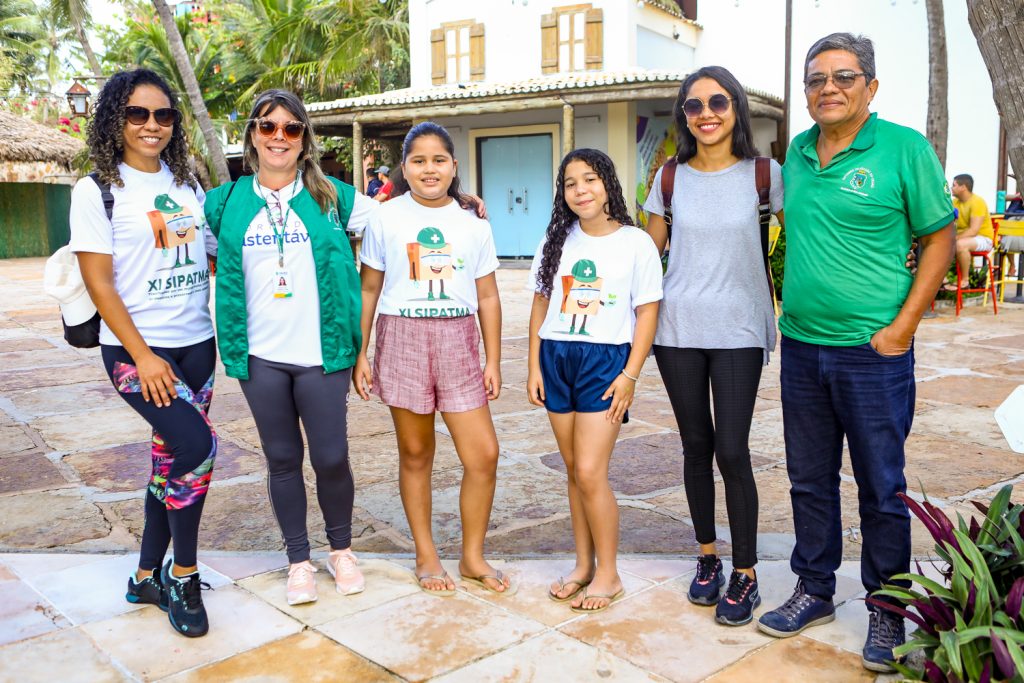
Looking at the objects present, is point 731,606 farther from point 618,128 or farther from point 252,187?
point 618,128

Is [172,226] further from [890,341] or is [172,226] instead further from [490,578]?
[890,341]

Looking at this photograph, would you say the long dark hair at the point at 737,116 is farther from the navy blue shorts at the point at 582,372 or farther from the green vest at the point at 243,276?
the green vest at the point at 243,276

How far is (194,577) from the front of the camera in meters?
3.23

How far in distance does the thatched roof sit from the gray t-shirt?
22.0 m

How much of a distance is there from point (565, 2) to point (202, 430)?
1655 cm

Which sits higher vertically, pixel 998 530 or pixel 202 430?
pixel 202 430

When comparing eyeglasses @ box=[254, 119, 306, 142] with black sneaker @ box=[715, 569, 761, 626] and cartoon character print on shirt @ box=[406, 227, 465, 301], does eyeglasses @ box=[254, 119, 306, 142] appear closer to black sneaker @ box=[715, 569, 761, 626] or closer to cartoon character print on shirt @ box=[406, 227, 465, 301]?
cartoon character print on shirt @ box=[406, 227, 465, 301]

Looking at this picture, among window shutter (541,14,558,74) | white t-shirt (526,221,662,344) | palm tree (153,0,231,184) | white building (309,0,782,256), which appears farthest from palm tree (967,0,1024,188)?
window shutter (541,14,558,74)

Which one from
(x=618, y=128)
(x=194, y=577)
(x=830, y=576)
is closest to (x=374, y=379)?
(x=194, y=577)

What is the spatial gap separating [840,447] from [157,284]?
2.26 metres

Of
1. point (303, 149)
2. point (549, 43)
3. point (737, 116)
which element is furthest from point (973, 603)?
point (549, 43)

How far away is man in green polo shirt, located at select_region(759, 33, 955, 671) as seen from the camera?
278 cm

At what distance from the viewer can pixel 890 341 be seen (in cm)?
280

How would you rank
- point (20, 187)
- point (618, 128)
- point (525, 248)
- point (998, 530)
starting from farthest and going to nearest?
1. point (20, 187)
2. point (525, 248)
3. point (618, 128)
4. point (998, 530)
